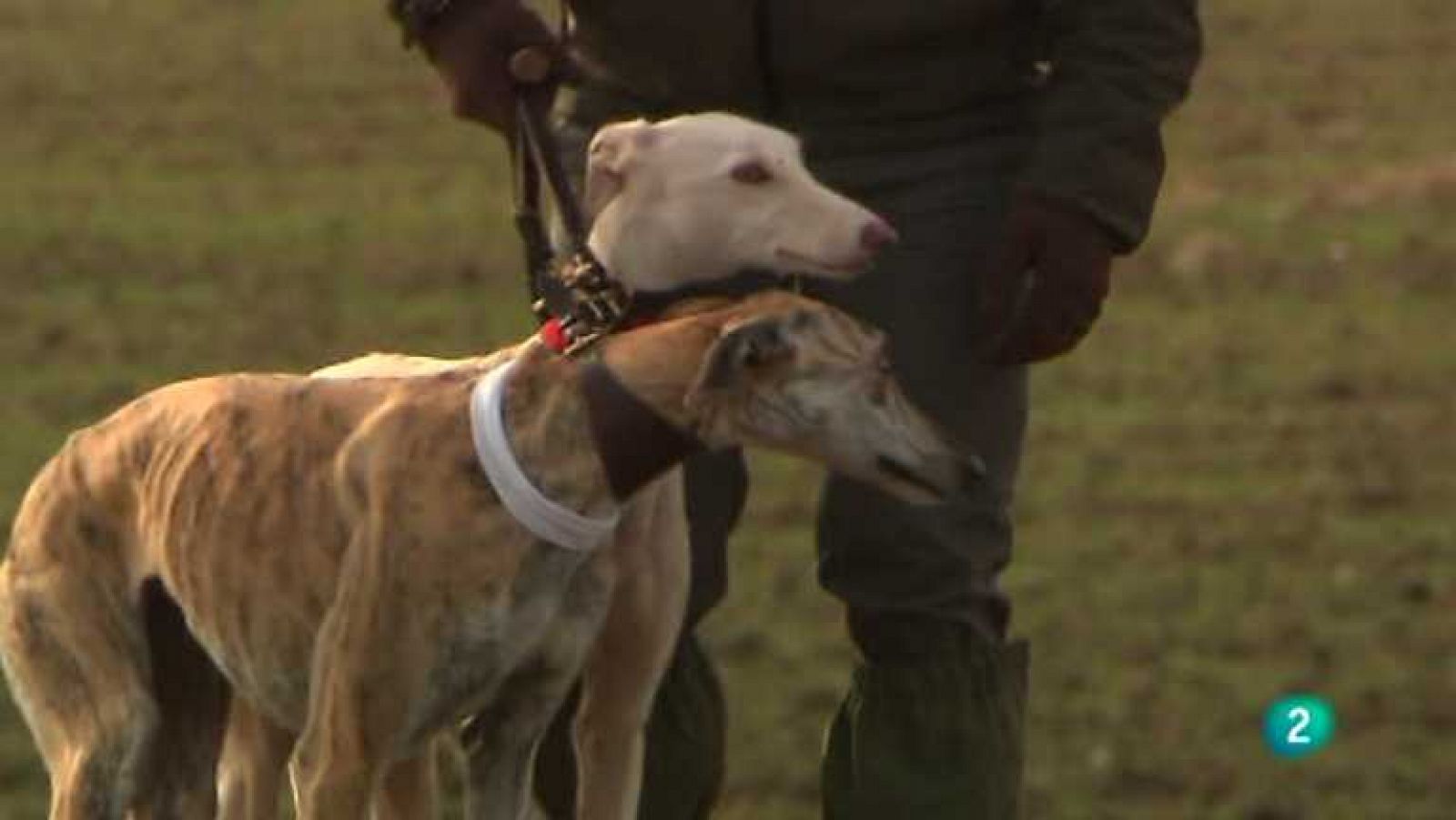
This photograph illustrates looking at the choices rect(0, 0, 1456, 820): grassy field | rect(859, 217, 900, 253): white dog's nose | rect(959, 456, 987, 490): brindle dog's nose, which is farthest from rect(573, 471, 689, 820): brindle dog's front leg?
rect(0, 0, 1456, 820): grassy field

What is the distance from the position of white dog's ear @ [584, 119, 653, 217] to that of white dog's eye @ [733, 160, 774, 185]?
12 centimetres

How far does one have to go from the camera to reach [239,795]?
6211mm

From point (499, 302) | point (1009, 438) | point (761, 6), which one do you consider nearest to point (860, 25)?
point (761, 6)

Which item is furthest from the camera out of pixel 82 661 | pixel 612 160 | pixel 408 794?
pixel 408 794

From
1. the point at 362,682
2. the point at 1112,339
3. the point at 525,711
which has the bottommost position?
the point at 1112,339

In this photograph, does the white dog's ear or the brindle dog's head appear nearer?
the brindle dog's head

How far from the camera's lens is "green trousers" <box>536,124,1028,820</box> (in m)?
6.35

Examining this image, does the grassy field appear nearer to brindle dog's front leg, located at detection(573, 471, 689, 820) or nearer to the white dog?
brindle dog's front leg, located at detection(573, 471, 689, 820)

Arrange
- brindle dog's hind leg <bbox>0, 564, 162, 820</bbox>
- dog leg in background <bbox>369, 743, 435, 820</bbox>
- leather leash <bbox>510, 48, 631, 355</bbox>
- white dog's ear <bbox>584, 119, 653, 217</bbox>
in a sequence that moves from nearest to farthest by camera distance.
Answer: leather leash <bbox>510, 48, 631, 355</bbox> → brindle dog's hind leg <bbox>0, 564, 162, 820</bbox> → white dog's ear <bbox>584, 119, 653, 217</bbox> → dog leg in background <bbox>369, 743, 435, 820</bbox>

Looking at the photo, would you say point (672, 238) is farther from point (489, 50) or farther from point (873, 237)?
point (489, 50)

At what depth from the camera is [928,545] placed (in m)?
6.36

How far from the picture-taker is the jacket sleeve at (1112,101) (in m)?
6.17

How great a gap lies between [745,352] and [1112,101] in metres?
1.17

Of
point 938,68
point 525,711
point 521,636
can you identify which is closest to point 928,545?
point 938,68
